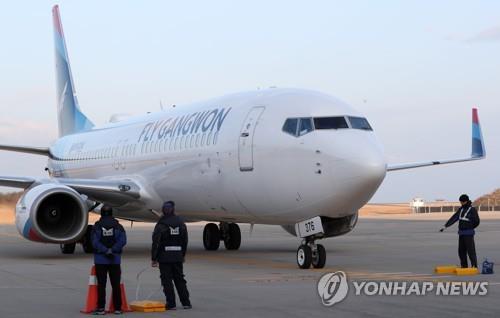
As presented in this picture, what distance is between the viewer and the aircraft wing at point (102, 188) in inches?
854

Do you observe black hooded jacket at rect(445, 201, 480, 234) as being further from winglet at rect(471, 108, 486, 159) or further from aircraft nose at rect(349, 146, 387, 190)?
winglet at rect(471, 108, 486, 159)

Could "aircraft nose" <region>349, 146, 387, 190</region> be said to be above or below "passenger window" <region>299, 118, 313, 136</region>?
below

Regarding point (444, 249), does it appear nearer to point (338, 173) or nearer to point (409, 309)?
point (338, 173)

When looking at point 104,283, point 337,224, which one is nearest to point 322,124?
point 337,224

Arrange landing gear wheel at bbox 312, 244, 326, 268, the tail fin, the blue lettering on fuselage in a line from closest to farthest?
landing gear wheel at bbox 312, 244, 326, 268, the blue lettering on fuselage, the tail fin

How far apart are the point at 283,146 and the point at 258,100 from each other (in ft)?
6.96

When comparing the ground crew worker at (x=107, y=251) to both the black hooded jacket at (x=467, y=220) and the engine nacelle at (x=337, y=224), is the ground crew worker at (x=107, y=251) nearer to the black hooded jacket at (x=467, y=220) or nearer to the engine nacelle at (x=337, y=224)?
the engine nacelle at (x=337, y=224)

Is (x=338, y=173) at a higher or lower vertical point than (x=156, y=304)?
higher

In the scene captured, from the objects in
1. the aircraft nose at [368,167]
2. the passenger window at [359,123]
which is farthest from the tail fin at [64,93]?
the aircraft nose at [368,167]

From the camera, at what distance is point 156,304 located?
11.0 m

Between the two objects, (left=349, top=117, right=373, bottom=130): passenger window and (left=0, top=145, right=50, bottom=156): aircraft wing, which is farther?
(left=0, top=145, right=50, bottom=156): aircraft wing

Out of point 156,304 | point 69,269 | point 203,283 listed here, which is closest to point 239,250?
point 69,269

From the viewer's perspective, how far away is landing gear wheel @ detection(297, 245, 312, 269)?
16.6 m

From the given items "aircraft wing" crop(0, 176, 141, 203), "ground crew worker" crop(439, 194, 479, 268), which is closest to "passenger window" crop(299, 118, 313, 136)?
"ground crew worker" crop(439, 194, 479, 268)
